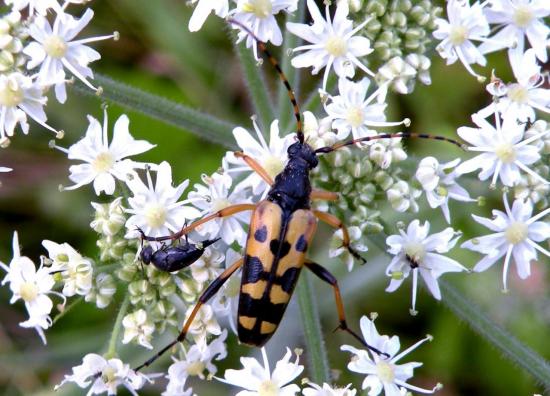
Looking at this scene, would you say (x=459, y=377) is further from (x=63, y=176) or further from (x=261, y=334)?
(x=63, y=176)

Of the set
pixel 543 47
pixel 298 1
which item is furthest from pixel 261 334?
pixel 543 47

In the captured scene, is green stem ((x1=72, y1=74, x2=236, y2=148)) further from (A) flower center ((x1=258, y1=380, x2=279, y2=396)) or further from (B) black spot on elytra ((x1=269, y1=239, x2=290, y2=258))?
(A) flower center ((x1=258, y1=380, x2=279, y2=396))

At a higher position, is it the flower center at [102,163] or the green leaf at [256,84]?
the green leaf at [256,84]

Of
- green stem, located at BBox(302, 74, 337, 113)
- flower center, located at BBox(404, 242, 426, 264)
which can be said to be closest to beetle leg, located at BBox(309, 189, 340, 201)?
flower center, located at BBox(404, 242, 426, 264)

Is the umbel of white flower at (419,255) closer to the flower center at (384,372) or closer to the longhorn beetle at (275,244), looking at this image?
the longhorn beetle at (275,244)

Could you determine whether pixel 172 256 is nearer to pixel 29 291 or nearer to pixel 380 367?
pixel 29 291

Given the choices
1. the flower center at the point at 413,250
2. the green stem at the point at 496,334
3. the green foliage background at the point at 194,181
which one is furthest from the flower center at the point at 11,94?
the green stem at the point at 496,334
